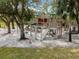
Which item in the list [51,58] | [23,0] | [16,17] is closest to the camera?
[51,58]

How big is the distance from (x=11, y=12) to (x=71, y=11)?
535 cm

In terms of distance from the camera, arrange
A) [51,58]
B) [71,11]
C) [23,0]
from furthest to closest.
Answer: [71,11] < [23,0] < [51,58]

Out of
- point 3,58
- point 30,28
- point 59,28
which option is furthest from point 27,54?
point 30,28

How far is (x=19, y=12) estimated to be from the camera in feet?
42.5

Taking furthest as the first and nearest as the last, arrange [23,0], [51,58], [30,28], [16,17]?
1. [30,28]
2. [16,17]
3. [23,0]
4. [51,58]

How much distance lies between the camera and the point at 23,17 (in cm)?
1316

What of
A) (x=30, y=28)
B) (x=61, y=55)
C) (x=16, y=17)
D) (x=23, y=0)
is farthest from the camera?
(x=30, y=28)

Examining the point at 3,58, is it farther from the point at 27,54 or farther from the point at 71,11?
the point at 71,11

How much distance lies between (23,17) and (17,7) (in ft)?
2.81

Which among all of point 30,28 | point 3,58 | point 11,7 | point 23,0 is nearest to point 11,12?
point 11,7

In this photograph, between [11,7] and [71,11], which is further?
[71,11]

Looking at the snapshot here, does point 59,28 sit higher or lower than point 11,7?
lower

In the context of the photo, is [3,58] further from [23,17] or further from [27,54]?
[23,17]

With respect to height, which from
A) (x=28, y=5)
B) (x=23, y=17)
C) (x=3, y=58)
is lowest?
(x=3, y=58)
